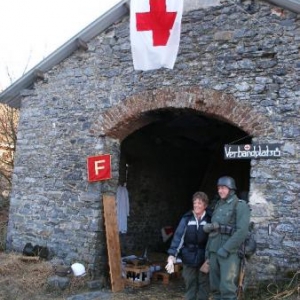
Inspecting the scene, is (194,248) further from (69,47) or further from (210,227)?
(69,47)

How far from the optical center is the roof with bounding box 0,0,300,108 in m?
7.11

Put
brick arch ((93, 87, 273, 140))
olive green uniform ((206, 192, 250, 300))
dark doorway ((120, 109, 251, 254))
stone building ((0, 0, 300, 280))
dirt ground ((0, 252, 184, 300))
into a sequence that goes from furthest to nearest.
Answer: dark doorway ((120, 109, 251, 254)) < dirt ground ((0, 252, 184, 300)) < brick arch ((93, 87, 273, 140)) < stone building ((0, 0, 300, 280)) < olive green uniform ((206, 192, 250, 300))

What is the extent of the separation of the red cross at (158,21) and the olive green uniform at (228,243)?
8.58 feet

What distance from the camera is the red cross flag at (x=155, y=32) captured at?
20.2 feet

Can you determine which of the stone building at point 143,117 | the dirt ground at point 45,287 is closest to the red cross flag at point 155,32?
the stone building at point 143,117

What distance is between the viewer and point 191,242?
5035 millimetres

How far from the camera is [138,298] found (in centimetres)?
632

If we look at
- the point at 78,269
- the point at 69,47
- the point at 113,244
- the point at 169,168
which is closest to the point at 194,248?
the point at 113,244

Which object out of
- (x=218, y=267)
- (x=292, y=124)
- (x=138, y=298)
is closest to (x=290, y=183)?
(x=292, y=124)

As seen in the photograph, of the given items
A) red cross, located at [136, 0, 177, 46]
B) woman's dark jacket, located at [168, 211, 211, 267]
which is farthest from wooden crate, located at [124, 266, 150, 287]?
red cross, located at [136, 0, 177, 46]

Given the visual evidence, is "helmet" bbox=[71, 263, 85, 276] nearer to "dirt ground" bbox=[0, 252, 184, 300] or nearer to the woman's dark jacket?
"dirt ground" bbox=[0, 252, 184, 300]

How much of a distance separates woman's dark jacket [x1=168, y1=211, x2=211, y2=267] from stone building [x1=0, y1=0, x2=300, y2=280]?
3.43ft

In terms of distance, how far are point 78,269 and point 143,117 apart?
8.62 feet

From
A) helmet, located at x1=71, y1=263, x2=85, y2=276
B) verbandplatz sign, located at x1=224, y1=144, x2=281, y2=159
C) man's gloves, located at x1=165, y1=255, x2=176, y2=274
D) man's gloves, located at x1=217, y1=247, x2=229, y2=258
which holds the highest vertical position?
verbandplatz sign, located at x1=224, y1=144, x2=281, y2=159
